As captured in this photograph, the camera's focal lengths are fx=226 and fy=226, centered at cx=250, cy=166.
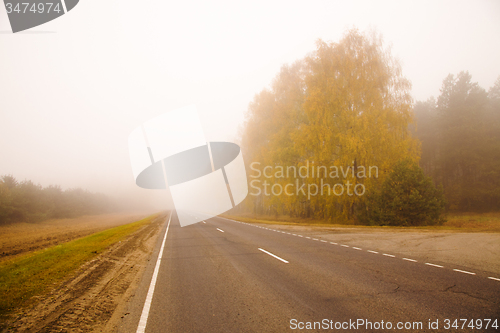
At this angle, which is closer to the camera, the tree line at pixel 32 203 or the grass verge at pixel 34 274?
the grass verge at pixel 34 274

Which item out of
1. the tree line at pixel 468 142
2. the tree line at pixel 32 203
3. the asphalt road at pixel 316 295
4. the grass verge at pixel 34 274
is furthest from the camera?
the tree line at pixel 468 142

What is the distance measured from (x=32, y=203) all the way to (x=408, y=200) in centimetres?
4494

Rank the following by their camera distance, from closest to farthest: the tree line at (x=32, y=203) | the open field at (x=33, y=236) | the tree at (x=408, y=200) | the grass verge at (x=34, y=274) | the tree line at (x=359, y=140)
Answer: the grass verge at (x=34, y=274) → the open field at (x=33, y=236) → the tree at (x=408, y=200) → the tree line at (x=359, y=140) → the tree line at (x=32, y=203)

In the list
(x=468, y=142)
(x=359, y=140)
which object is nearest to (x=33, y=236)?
(x=359, y=140)

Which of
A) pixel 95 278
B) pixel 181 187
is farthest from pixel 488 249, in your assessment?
pixel 181 187

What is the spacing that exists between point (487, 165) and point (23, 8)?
4651 cm

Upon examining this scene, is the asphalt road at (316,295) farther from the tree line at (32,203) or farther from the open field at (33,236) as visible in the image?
the tree line at (32,203)

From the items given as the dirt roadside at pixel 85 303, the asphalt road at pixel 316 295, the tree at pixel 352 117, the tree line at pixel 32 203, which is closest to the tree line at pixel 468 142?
the tree at pixel 352 117

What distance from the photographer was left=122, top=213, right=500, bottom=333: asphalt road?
329cm

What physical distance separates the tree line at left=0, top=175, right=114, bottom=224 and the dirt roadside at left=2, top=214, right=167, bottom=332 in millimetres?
30994

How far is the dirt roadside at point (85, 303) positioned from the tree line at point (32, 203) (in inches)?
1220

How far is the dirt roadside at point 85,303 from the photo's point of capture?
3449mm

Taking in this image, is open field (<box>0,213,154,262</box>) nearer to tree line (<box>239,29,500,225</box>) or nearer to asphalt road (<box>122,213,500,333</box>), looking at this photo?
asphalt road (<box>122,213,500,333</box>)

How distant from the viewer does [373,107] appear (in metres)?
19.0
